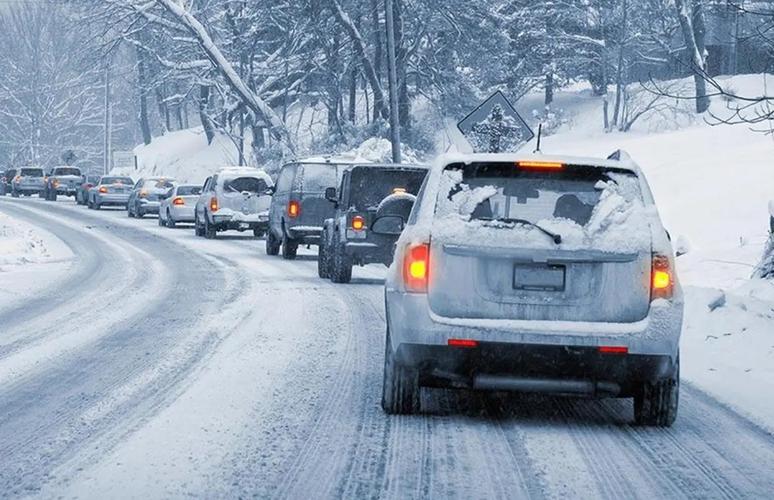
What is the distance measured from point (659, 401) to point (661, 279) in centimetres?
80

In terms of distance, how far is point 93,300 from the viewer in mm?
16609

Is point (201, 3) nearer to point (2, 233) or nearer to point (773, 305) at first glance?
point (2, 233)

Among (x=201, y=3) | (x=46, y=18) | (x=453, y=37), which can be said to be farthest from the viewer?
(x=46, y=18)

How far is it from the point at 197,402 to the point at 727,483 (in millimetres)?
3588

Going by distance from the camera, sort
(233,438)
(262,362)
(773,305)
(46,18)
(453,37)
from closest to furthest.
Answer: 1. (233,438)
2. (262,362)
3. (773,305)
4. (453,37)
5. (46,18)

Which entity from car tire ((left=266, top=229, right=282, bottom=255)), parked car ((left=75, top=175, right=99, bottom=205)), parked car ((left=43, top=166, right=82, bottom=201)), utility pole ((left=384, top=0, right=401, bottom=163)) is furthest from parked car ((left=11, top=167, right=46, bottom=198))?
car tire ((left=266, top=229, right=282, bottom=255))

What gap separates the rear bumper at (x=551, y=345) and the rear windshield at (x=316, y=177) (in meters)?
16.5

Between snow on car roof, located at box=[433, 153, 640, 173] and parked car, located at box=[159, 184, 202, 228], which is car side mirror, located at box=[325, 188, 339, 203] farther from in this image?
parked car, located at box=[159, 184, 202, 228]

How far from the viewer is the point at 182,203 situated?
132ft

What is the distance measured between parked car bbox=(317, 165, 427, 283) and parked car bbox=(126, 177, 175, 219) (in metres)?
28.5

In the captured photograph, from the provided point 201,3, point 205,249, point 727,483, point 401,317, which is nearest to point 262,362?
point 401,317

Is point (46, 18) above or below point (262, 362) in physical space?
above

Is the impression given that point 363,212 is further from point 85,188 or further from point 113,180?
point 85,188

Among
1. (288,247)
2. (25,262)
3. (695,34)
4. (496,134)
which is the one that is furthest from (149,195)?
(695,34)
